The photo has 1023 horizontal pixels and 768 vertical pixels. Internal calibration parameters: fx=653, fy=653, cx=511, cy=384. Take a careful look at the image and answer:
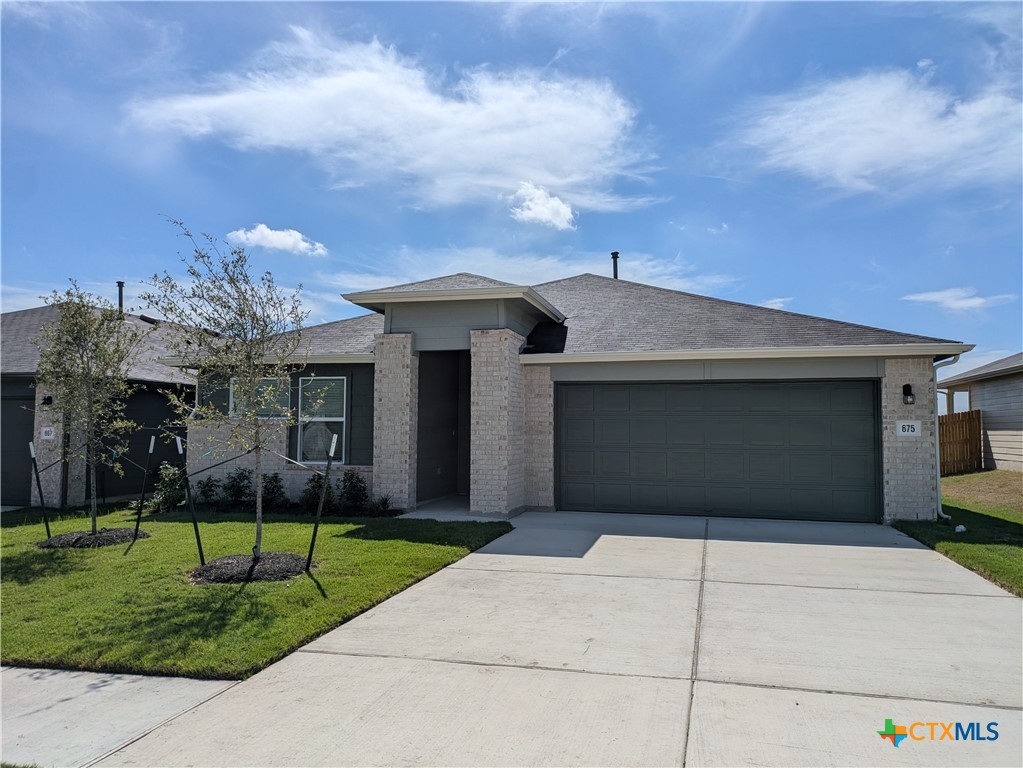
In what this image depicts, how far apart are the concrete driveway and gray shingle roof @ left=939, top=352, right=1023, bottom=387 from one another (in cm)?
1255

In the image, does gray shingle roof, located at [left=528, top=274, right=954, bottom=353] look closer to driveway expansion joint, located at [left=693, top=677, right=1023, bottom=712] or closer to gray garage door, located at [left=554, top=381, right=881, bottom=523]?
gray garage door, located at [left=554, top=381, right=881, bottom=523]

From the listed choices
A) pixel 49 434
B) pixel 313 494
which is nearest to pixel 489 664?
pixel 313 494

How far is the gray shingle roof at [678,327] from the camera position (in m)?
11.1

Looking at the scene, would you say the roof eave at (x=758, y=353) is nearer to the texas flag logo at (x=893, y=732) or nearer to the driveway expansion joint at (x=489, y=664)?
the driveway expansion joint at (x=489, y=664)

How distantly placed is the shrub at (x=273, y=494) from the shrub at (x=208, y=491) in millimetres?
1226

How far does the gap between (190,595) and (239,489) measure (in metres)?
6.84

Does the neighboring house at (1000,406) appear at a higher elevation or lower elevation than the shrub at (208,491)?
higher

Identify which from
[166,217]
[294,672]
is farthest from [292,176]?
[294,672]

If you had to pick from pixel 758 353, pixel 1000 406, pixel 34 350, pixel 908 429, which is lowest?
pixel 908 429

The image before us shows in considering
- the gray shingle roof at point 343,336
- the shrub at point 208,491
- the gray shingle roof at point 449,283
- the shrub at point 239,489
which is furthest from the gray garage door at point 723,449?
the shrub at point 208,491

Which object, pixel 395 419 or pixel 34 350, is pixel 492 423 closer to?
pixel 395 419

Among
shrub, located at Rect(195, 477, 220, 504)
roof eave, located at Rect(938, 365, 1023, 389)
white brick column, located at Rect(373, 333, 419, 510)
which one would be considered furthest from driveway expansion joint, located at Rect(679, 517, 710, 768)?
roof eave, located at Rect(938, 365, 1023, 389)

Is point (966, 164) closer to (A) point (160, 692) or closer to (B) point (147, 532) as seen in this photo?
(A) point (160, 692)

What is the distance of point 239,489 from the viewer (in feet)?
41.9
